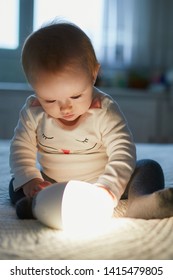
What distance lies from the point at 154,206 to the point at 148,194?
6cm

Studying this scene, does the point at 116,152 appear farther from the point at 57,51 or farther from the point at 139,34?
the point at 139,34

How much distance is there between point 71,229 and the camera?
71cm

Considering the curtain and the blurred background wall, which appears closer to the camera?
the blurred background wall

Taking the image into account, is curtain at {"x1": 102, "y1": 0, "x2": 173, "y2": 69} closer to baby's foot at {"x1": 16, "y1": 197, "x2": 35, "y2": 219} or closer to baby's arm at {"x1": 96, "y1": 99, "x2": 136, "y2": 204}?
baby's arm at {"x1": 96, "y1": 99, "x2": 136, "y2": 204}

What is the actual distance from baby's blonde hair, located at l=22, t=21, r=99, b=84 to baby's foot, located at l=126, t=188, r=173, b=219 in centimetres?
25

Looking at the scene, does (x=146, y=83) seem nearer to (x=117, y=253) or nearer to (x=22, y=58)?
(x=22, y=58)

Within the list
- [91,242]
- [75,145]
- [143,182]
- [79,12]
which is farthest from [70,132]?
[79,12]

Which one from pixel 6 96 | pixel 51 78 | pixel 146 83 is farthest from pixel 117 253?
pixel 146 83

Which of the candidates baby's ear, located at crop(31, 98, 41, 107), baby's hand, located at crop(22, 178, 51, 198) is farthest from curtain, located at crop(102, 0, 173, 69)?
baby's hand, located at crop(22, 178, 51, 198)

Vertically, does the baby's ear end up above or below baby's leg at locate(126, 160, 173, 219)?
above

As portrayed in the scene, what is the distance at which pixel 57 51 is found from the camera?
771 millimetres

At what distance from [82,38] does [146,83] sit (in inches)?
88.1

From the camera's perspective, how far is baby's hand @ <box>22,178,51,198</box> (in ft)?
2.86

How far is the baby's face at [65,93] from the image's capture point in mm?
782
